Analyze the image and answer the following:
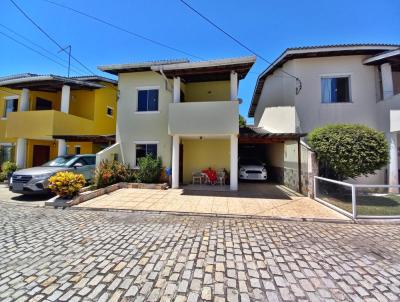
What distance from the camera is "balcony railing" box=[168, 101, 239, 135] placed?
973 cm

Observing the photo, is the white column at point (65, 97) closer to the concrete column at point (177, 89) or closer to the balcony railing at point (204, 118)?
the concrete column at point (177, 89)

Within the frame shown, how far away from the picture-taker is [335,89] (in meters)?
11.3

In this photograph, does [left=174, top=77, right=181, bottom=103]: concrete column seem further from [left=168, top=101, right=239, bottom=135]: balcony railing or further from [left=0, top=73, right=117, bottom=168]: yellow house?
[left=0, top=73, right=117, bottom=168]: yellow house

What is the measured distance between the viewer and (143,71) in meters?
12.5

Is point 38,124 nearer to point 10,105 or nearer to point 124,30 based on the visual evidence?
point 10,105

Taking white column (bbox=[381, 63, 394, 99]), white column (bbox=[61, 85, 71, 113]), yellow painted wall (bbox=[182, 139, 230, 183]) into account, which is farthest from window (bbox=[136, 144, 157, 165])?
white column (bbox=[381, 63, 394, 99])

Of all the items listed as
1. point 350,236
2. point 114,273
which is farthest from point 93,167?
point 350,236

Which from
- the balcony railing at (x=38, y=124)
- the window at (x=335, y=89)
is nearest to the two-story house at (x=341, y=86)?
the window at (x=335, y=89)

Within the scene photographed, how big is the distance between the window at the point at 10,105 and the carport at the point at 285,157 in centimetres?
1695

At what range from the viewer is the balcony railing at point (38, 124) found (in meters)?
12.7

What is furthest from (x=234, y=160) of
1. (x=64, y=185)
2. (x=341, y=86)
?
(x=341, y=86)

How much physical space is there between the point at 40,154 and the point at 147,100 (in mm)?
9962

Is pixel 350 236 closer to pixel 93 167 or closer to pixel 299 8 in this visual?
pixel 299 8

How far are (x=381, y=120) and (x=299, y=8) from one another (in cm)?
723
